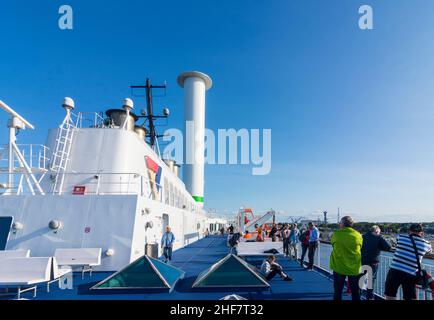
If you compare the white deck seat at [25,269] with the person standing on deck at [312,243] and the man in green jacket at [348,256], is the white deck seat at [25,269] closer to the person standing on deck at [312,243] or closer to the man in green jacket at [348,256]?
the man in green jacket at [348,256]

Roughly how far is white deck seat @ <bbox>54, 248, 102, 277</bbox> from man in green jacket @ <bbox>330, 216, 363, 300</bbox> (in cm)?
632

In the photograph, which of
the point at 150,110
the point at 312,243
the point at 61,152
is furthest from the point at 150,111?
the point at 312,243

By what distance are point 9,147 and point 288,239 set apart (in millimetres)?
10993

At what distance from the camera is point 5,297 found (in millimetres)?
5855

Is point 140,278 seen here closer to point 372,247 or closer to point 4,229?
point 372,247

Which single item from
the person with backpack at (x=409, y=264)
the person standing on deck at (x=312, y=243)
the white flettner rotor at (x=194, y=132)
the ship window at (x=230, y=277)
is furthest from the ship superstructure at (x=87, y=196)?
the white flettner rotor at (x=194, y=132)

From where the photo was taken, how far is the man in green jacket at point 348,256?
4430mm

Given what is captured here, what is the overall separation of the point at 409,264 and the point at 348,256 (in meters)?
0.81

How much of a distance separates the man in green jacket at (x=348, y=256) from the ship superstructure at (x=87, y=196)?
20.1 feet

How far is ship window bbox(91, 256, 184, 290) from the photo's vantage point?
6164mm

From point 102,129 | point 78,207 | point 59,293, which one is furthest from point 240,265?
point 102,129

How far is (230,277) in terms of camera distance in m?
6.36

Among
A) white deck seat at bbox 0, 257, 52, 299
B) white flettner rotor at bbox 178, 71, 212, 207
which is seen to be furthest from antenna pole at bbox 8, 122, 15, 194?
white flettner rotor at bbox 178, 71, 212, 207
